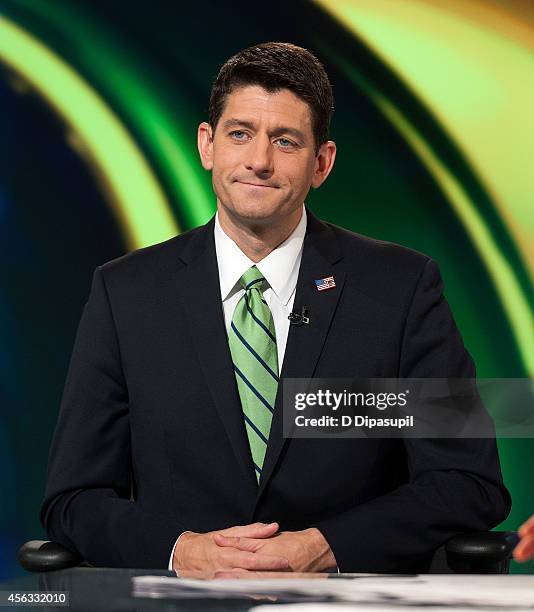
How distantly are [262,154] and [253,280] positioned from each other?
1.03 feet

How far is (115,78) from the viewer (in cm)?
350

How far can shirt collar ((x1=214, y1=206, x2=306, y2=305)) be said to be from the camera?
8.76 ft

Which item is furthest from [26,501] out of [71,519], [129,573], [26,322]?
[129,573]

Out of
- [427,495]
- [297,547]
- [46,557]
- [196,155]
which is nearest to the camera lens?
[46,557]

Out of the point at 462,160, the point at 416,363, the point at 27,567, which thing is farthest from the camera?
the point at 462,160

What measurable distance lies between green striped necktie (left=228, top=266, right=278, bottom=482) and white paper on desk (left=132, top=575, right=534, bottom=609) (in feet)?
2.36

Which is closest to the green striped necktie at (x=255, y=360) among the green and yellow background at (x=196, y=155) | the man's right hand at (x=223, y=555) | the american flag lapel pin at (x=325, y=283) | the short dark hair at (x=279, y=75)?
the american flag lapel pin at (x=325, y=283)

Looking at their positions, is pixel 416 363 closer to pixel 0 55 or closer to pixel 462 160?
pixel 462 160

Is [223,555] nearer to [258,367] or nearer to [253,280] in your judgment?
[258,367]

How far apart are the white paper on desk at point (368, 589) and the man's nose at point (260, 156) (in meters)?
1.05

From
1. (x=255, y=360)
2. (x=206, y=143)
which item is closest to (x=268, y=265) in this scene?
(x=255, y=360)

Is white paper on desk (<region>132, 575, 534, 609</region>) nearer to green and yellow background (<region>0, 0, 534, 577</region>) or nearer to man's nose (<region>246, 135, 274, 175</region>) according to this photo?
man's nose (<region>246, 135, 274, 175</region>)

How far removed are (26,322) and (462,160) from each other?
4.95 ft

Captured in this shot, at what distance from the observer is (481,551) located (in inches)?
88.2
